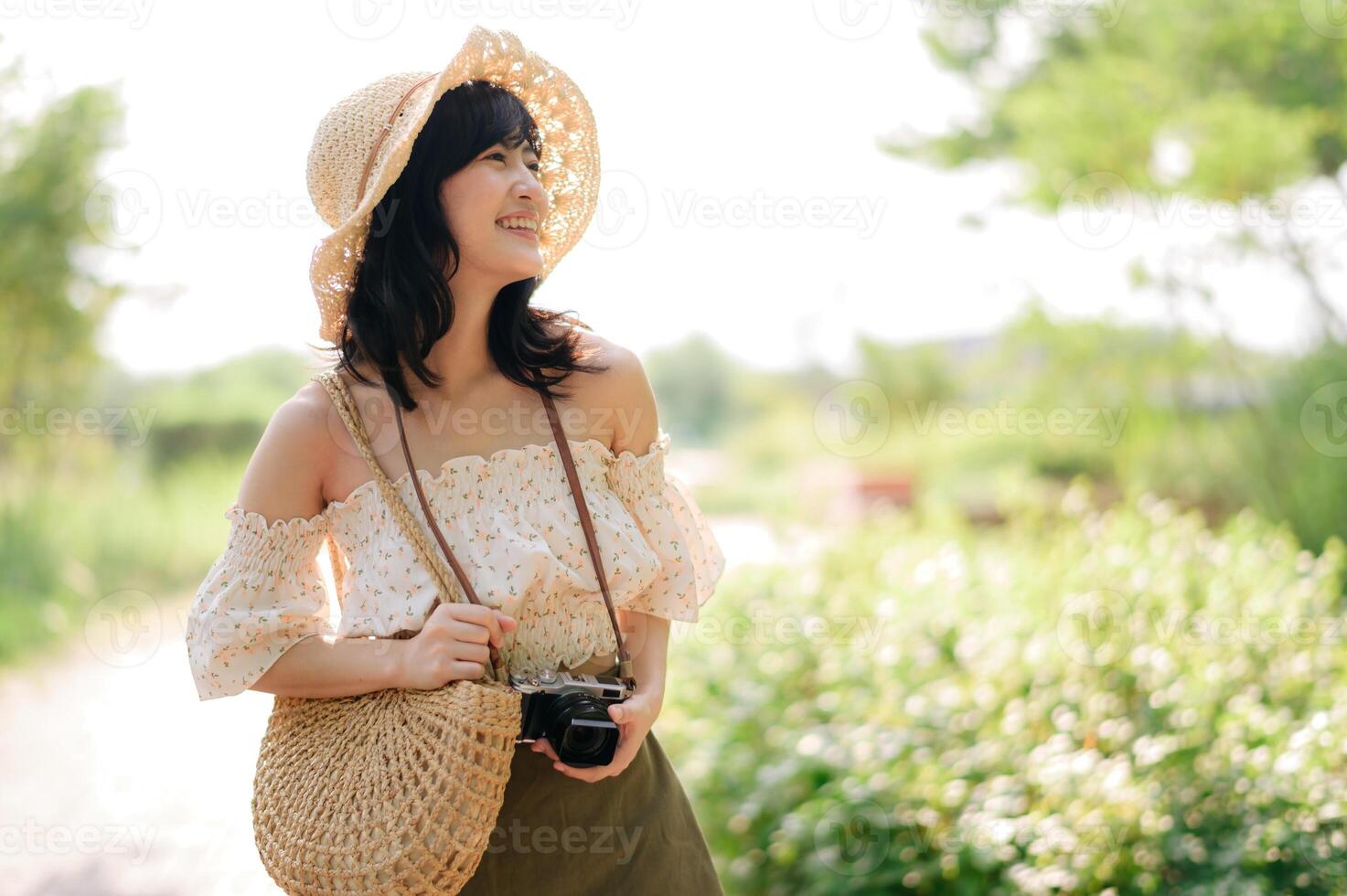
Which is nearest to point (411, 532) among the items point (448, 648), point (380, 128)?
point (448, 648)

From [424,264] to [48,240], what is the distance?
7.46m

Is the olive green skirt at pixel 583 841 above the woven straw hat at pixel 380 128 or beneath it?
beneath

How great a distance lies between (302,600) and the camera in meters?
1.70

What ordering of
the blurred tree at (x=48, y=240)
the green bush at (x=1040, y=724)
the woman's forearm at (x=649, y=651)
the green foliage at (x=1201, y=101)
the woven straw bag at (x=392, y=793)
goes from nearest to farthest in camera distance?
the woven straw bag at (x=392, y=793) < the woman's forearm at (x=649, y=651) < the green bush at (x=1040, y=724) < the green foliage at (x=1201, y=101) < the blurred tree at (x=48, y=240)

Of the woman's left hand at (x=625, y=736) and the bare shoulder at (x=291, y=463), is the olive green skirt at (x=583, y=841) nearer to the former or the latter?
the woman's left hand at (x=625, y=736)

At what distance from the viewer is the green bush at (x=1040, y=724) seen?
2.73 meters

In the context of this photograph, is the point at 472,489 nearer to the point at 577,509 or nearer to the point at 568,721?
the point at 577,509

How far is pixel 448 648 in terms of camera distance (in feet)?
5.13

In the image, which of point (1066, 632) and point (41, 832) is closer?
point (1066, 632)

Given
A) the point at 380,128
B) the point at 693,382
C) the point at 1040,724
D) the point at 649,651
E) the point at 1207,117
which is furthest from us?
the point at 693,382

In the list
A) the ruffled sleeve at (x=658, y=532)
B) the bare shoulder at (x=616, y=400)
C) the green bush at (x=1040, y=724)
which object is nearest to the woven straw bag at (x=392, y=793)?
the ruffled sleeve at (x=658, y=532)

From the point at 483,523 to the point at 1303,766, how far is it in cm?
218

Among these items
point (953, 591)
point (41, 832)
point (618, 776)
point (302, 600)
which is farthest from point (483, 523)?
point (41, 832)

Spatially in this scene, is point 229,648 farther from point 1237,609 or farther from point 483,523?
point 1237,609
